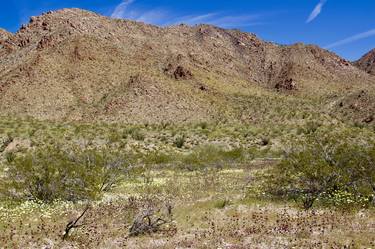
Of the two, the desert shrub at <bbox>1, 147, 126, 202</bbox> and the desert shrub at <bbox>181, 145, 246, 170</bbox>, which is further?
the desert shrub at <bbox>181, 145, 246, 170</bbox>

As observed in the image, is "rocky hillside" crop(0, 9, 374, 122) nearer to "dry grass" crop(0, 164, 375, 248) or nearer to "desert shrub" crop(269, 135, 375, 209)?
"desert shrub" crop(269, 135, 375, 209)

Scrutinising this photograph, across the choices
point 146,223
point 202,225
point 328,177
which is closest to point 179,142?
point 328,177

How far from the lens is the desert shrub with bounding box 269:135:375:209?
19.5 m

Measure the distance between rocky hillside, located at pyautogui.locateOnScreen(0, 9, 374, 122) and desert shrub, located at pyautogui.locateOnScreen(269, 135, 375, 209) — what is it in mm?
48652

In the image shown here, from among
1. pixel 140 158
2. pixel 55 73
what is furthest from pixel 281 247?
pixel 55 73

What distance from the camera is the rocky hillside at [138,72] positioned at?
73188 millimetres

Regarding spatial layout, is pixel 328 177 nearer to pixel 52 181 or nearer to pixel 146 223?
pixel 146 223

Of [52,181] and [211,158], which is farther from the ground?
[211,158]

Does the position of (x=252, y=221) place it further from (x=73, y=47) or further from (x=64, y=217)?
(x=73, y=47)

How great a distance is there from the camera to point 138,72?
267 feet

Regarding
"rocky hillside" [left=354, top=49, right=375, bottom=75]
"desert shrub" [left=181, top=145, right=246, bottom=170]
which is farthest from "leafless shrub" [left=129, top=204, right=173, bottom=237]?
"rocky hillside" [left=354, top=49, right=375, bottom=75]

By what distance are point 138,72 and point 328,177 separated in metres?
63.0

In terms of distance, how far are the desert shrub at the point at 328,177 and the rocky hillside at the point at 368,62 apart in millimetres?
129429

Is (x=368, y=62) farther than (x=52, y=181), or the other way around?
(x=368, y=62)
